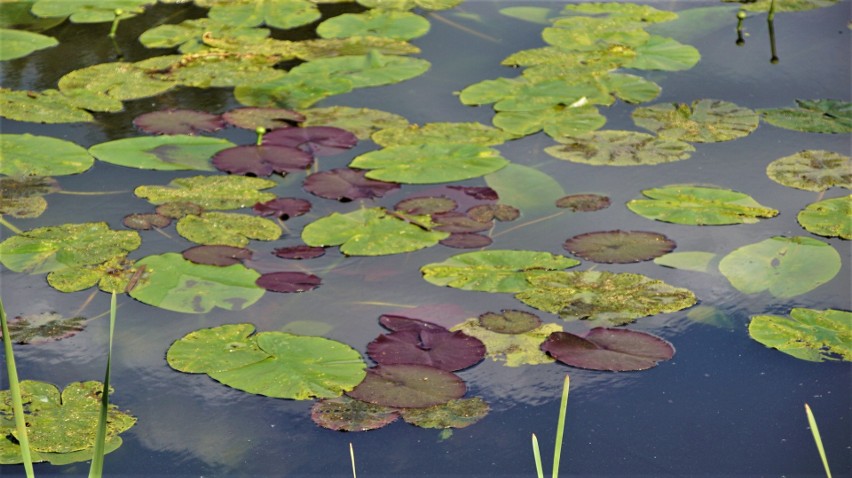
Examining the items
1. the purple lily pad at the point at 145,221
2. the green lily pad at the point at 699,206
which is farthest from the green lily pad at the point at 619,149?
the purple lily pad at the point at 145,221

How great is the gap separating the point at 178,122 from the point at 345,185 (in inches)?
31.6

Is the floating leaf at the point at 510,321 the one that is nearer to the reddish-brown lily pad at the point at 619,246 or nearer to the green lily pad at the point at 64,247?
the reddish-brown lily pad at the point at 619,246

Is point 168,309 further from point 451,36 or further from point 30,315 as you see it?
point 451,36

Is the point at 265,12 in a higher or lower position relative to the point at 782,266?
higher

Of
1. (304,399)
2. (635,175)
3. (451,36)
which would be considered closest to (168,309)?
(304,399)

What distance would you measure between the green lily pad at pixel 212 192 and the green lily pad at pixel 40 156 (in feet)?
0.98

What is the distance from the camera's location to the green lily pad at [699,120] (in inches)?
139

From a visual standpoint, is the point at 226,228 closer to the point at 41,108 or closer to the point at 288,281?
the point at 288,281

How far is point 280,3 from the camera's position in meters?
4.80

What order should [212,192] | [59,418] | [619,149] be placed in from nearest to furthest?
1. [59,418]
2. [212,192]
3. [619,149]

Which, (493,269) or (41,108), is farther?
(41,108)

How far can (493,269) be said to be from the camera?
2719 millimetres

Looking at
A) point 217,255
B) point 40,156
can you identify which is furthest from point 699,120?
point 40,156

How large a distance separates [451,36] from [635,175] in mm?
1478
